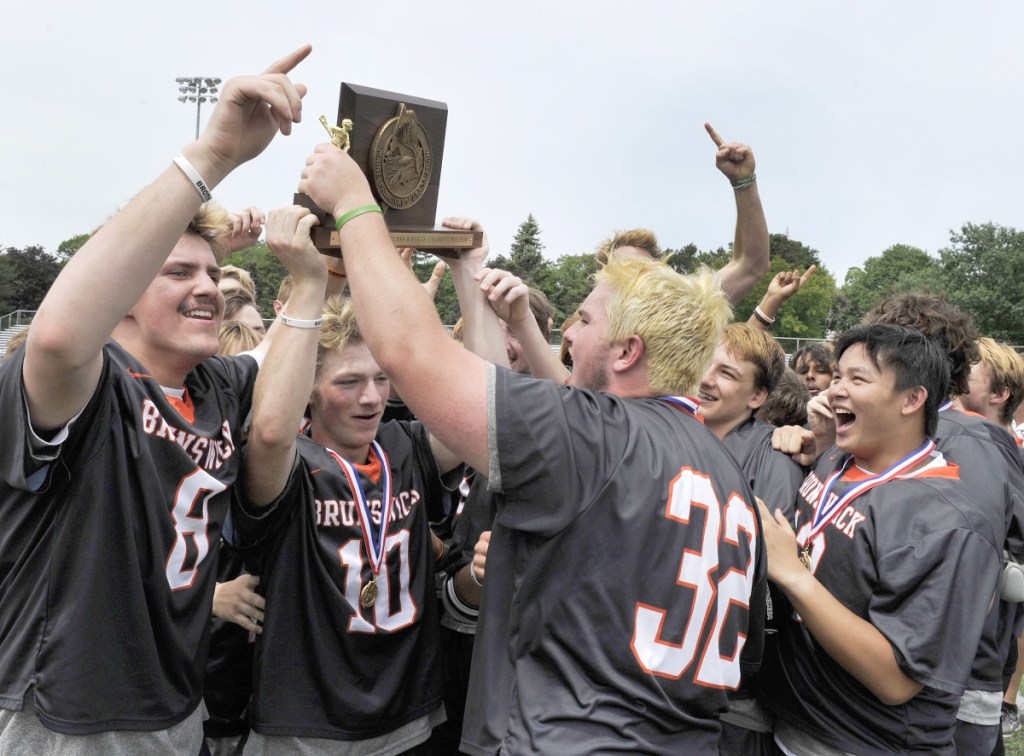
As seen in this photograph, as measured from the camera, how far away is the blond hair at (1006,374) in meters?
5.58

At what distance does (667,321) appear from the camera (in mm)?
2346

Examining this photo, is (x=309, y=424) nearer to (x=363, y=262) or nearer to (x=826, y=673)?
(x=363, y=262)

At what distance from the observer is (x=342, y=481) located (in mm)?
2945

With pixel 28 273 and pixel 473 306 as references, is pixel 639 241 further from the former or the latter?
pixel 28 273

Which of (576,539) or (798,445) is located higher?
(798,445)

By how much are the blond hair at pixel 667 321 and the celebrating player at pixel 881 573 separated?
0.73 m

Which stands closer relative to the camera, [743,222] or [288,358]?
[288,358]

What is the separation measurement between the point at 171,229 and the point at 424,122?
1.14m

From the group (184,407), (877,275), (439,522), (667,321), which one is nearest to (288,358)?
(184,407)

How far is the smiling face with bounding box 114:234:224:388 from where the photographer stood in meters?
2.47

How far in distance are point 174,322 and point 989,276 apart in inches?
2431

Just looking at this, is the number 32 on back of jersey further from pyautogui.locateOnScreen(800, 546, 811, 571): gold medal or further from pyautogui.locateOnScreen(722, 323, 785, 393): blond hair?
pyautogui.locateOnScreen(722, 323, 785, 393): blond hair

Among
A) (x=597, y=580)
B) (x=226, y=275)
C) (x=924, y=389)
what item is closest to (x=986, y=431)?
(x=924, y=389)

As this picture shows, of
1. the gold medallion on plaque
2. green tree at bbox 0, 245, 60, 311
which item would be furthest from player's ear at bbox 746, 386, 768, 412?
green tree at bbox 0, 245, 60, 311
